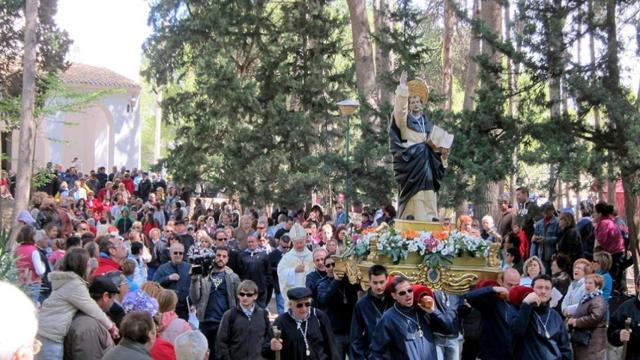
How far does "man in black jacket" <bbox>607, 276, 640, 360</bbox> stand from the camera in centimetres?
1054

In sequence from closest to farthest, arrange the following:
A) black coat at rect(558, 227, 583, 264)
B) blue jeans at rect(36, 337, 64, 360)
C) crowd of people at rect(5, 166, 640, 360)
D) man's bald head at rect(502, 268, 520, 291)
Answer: blue jeans at rect(36, 337, 64, 360) → crowd of people at rect(5, 166, 640, 360) → man's bald head at rect(502, 268, 520, 291) → black coat at rect(558, 227, 583, 264)

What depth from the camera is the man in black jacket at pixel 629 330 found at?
10539mm

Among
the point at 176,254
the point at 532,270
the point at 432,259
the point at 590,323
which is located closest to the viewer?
the point at 590,323

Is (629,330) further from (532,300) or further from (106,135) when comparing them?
(106,135)

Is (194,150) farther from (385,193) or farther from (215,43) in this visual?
(385,193)

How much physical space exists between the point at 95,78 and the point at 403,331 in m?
42.7

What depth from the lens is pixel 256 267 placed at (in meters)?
15.1

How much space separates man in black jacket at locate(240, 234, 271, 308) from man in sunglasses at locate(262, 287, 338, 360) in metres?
5.18

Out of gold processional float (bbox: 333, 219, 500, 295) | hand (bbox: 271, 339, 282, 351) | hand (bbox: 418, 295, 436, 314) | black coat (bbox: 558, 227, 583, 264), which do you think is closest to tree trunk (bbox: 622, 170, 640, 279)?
black coat (bbox: 558, 227, 583, 264)

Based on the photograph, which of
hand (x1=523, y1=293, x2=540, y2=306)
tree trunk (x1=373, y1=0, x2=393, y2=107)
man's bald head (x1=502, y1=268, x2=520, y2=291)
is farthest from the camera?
tree trunk (x1=373, y1=0, x2=393, y2=107)

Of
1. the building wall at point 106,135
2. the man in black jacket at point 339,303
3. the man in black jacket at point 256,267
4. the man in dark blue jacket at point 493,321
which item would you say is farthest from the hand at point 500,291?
the building wall at point 106,135

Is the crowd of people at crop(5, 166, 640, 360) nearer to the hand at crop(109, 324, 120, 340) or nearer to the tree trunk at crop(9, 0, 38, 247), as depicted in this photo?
the hand at crop(109, 324, 120, 340)

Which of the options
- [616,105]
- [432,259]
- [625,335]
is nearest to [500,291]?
[625,335]

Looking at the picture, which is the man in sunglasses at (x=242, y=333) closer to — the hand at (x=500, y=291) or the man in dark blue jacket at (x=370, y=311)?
the man in dark blue jacket at (x=370, y=311)
